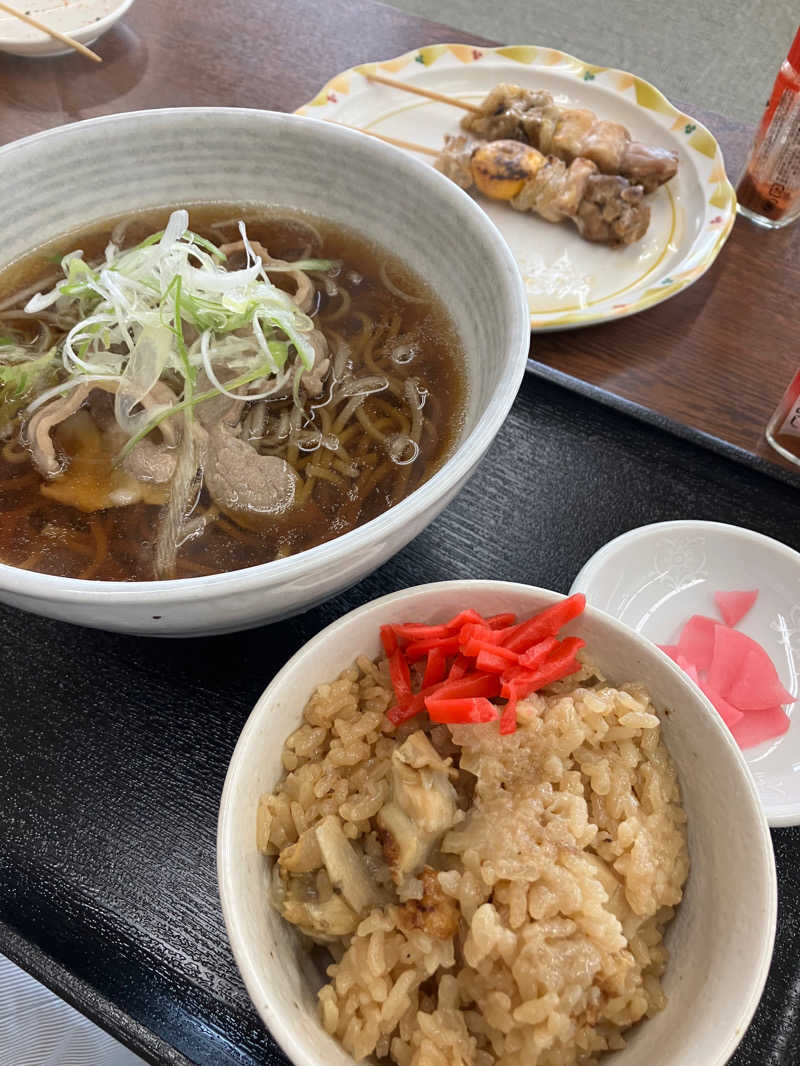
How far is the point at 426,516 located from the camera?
3.22ft

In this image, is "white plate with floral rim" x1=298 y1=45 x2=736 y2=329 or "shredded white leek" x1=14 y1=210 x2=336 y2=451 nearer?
"shredded white leek" x1=14 y1=210 x2=336 y2=451

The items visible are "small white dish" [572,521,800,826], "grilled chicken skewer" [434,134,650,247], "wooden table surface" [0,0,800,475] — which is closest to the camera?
"small white dish" [572,521,800,826]

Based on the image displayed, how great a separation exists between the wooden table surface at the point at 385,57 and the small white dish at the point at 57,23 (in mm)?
62

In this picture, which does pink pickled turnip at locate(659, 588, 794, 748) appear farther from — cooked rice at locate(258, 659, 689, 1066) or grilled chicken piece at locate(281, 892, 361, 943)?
grilled chicken piece at locate(281, 892, 361, 943)

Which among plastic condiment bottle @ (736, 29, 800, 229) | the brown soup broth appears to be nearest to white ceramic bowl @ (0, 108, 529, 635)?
the brown soup broth

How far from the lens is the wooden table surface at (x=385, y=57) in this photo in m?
1.62

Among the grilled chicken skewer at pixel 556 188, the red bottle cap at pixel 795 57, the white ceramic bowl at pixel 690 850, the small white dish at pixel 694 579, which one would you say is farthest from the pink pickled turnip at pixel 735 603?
the red bottle cap at pixel 795 57

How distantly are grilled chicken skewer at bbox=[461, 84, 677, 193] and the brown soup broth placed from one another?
1057 millimetres

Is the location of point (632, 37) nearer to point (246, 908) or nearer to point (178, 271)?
point (178, 271)

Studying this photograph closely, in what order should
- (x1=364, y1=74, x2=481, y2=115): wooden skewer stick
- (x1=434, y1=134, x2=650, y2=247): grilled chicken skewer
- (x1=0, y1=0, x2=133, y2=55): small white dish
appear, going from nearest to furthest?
1. (x1=434, y1=134, x2=650, y2=247): grilled chicken skewer
2. (x1=0, y1=0, x2=133, y2=55): small white dish
3. (x1=364, y1=74, x2=481, y2=115): wooden skewer stick

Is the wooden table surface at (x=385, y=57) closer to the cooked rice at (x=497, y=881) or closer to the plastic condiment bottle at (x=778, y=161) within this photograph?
the plastic condiment bottle at (x=778, y=161)

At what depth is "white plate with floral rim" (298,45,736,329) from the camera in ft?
6.00

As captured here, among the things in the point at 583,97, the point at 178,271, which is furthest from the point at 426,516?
the point at 583,97

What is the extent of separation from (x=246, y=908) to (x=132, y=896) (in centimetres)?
27
